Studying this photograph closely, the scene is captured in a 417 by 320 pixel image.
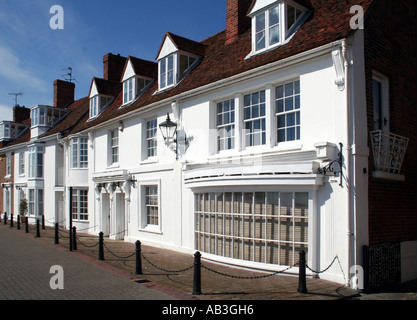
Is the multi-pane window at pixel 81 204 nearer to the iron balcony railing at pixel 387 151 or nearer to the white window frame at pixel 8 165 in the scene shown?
the white window frame at pixel 8 165

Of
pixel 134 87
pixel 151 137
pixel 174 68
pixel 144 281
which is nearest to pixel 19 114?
pixel 134 87

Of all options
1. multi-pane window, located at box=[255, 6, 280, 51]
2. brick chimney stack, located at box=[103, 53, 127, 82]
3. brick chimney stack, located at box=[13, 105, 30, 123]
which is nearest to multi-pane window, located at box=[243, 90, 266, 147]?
multi-pane window, located at box=[255, 6, 280, 51]

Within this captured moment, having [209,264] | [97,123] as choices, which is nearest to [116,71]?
[97,123]

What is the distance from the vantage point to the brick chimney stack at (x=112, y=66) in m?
24.0

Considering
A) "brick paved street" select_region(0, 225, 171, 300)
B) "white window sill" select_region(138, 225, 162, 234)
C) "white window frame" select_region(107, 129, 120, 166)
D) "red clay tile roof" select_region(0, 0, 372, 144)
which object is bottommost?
"brick paved street" select_region(0, 225, 171, 300)

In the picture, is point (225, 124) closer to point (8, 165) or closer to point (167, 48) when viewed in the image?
point (167, 48)

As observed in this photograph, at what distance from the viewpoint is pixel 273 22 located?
1187cm

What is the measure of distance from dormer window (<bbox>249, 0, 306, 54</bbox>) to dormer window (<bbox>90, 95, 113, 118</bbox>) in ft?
39.5

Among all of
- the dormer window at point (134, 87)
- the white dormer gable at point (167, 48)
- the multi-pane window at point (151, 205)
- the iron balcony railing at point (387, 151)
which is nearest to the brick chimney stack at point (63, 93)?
the dormer window at point (134, 87)

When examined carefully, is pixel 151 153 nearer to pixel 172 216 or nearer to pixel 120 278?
pixel 172 216

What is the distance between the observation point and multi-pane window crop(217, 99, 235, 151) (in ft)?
40.8

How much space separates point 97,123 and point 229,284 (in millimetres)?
13233

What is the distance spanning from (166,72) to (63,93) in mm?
18034

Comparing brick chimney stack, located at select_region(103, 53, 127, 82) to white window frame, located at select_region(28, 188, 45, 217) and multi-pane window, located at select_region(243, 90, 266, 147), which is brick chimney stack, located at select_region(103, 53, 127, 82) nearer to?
white window frame, located at select_region(28, 188, 45, 217)
